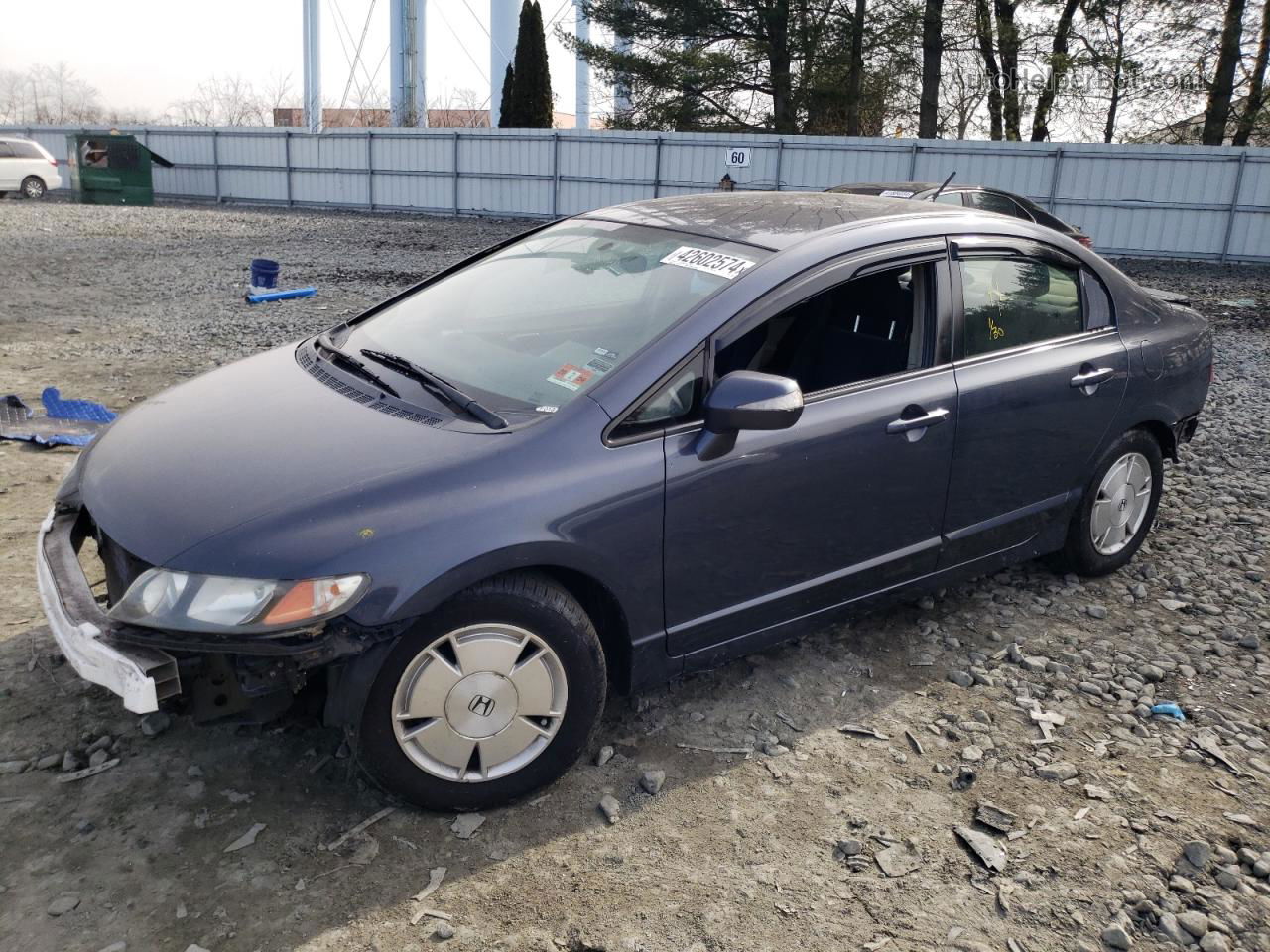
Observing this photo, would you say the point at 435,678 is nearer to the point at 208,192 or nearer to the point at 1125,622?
the point at 1125,622

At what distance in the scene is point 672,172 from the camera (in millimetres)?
24844

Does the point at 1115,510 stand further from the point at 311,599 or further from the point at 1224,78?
the point at 1224,78

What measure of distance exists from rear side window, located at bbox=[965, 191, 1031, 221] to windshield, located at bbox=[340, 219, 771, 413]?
26.4 ft

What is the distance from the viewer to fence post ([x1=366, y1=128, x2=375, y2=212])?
28.4 meters

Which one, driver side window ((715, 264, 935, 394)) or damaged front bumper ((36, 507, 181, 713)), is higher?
driver side window ((715, 264, 935, 394))

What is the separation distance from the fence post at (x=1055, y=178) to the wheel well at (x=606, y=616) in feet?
71.1

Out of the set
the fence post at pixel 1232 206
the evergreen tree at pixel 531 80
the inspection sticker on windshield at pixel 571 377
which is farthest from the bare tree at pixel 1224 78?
the inspection sticker on windshield at pixel 571 377

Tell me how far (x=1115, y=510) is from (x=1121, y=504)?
48mm

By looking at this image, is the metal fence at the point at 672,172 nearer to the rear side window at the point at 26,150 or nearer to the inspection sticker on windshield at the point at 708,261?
the rear side window at the point at 26,150

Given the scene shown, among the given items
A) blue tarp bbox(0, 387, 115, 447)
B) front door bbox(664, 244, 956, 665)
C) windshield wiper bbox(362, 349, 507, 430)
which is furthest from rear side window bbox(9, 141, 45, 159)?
front door bbox(664, 244, 956, 665)

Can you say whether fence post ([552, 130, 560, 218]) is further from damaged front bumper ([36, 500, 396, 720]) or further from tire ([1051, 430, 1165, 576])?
damaged front bumper ([36, 500, 396, 720])

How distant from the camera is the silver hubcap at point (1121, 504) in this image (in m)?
4.59

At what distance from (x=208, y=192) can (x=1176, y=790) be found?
3245 cm

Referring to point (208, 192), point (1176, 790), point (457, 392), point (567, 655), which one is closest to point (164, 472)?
point (457, 392)
